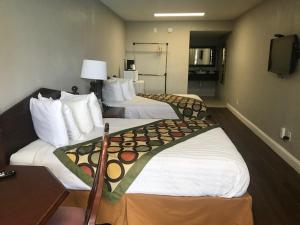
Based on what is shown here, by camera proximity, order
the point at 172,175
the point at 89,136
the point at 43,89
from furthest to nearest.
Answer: the point at 43,89
the point at 89,136
the point at 172,175

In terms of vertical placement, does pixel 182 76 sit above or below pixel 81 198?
above

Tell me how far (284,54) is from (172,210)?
2777 millimetres

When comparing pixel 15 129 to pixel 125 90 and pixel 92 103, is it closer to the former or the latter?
pixel 92 103

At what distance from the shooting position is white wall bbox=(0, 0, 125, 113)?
2191mm

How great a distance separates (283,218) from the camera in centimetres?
231

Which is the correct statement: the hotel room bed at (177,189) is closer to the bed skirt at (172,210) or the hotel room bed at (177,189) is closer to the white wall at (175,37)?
the bed skirt at (172,210)

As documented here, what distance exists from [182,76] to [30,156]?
232 inches

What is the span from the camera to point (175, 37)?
7.18 meters

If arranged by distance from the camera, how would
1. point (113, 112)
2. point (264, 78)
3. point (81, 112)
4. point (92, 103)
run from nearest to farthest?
point (81, 112)
point (92, 103)
point (113, 112)
point (264, 78)

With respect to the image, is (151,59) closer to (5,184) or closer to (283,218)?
(283,218)

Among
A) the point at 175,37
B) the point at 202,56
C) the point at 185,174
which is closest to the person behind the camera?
the point at 185,174

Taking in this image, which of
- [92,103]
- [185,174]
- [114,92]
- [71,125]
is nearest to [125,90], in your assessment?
[114,92]

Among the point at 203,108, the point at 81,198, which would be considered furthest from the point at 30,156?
the point at 203,108

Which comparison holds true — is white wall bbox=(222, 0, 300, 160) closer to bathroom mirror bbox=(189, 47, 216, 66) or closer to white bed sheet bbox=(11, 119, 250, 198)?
white bed sheet bbox=(11, 119, 250, 198)
